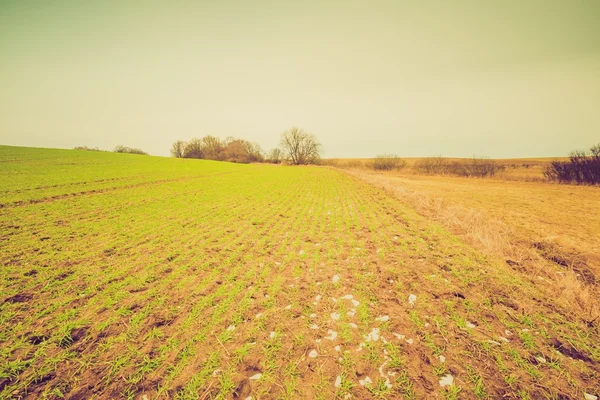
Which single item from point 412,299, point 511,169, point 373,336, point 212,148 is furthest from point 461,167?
point 212,148

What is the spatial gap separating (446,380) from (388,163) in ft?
207

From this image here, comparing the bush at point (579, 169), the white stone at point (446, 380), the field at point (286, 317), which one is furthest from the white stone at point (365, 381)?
the bush at point (579, 169)

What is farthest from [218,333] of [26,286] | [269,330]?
[26,286]

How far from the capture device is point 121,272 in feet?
18.9

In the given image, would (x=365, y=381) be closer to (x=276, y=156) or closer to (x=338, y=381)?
(x=338, y=381)

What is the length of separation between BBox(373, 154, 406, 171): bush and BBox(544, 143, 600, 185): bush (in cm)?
3058

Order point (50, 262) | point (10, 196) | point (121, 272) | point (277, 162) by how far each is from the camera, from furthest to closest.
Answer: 1. point (277, 162)
2. point (10, 196)
3. point (50, 262)
4. point (121, 272)

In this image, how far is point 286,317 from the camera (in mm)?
4336

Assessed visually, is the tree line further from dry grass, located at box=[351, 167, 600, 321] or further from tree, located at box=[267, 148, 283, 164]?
dry grass, located at box=[351, 167, 600, 321]

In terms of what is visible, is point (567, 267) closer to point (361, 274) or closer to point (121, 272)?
point (361, 274)

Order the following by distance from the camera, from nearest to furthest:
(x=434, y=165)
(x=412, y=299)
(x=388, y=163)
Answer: (x=412, y=299) < (x=434, y=165) < (x=388, y=163)

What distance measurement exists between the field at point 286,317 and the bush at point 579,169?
3088 cm

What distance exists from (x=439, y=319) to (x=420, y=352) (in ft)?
3.51

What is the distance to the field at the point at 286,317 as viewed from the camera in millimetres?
3020
